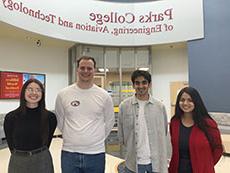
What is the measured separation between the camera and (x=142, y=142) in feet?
6.29

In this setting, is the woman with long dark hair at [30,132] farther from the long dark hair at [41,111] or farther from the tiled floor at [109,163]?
the tiled floor at [109,163]

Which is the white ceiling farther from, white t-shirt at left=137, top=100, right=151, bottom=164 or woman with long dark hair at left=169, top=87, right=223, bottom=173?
woman with long dark hair at left=169, top=87, right=223, bottom=173

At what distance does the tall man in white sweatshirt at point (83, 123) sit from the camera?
185cm

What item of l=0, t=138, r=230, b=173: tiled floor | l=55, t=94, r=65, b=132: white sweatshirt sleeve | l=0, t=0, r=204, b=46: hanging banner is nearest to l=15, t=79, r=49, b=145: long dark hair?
l=55, t=94, r=65, b=132: white sweatshirt sleeve

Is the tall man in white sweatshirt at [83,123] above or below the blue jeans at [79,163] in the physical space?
above

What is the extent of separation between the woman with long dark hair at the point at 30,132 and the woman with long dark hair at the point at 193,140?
1.02m

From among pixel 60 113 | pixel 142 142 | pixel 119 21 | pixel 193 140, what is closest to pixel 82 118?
pixel 60 113

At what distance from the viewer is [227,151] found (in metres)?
4.35

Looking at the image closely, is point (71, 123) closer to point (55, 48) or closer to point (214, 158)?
point (214, 158)

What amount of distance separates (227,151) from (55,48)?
5.38 m

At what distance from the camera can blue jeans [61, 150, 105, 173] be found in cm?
185

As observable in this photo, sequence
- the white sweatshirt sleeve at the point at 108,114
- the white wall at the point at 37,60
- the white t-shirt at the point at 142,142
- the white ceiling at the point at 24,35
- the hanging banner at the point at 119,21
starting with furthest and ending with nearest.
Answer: the hanging banner at the point at 119,21
the white wall at the point at 37,60
the white ceiling at the point at 24,35
the white sweatshirt sleeve at the point at 108,114
the white t-shirt at the point at 142,142

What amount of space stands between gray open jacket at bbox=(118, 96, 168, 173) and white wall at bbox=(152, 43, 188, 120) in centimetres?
583

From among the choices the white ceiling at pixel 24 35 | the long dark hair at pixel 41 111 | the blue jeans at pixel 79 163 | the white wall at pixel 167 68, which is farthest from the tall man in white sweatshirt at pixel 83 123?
the white wall at pixel 167 68
